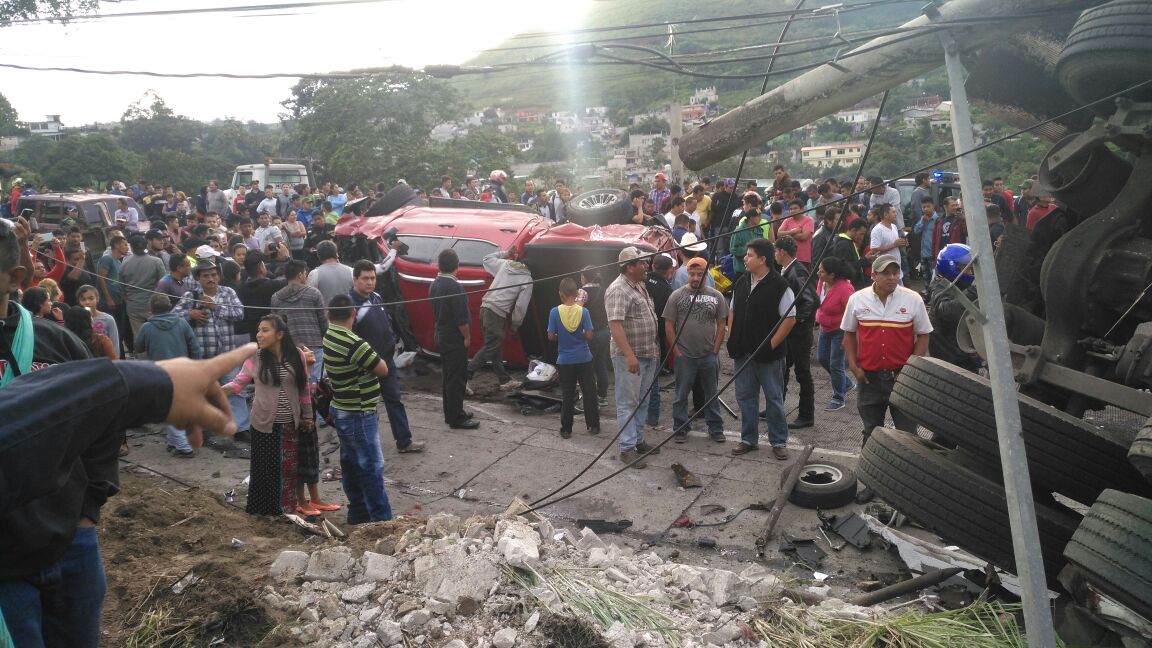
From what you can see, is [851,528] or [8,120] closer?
[851,528]

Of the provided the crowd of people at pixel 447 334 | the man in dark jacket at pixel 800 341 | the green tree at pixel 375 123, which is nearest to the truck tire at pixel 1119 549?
the crowd of people at pixel 447 334

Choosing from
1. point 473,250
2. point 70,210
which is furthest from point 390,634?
point 70,210

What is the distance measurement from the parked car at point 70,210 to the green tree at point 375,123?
12.1 metres

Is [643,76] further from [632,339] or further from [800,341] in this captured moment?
[632,339]

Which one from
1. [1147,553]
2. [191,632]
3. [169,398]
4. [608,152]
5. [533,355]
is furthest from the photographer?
[608,152]

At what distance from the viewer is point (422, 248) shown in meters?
11.2

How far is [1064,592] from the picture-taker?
4.75 m

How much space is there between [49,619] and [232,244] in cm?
984

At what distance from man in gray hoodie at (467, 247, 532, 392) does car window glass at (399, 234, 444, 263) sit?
1187 mm

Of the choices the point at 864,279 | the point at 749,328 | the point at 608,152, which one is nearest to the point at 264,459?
the point at 749,328

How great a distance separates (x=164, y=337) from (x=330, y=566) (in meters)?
4.24

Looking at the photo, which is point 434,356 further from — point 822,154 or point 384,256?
point 822,154

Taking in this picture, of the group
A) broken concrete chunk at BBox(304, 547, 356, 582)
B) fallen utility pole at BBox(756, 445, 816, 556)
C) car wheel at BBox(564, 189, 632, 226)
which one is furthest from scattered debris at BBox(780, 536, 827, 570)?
car wheel at BBox(564, 189, 632, 226)

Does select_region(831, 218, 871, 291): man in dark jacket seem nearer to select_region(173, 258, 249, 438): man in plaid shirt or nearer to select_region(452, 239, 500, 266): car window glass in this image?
select_region(452, 239, 500, 266): car window glass
